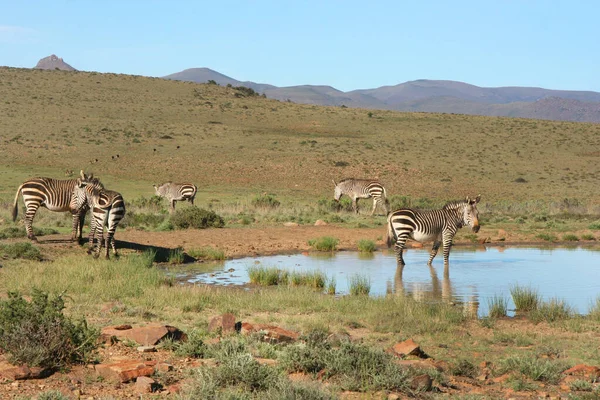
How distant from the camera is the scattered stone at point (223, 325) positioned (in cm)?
1034

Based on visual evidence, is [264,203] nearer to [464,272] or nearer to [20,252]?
[464,272]

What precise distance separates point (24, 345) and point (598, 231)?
22.5 metres

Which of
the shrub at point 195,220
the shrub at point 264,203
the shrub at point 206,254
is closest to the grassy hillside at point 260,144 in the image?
the shrub at point 264,203

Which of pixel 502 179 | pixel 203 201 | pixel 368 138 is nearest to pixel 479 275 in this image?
pixel 203 201

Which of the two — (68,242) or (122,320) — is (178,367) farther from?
(68,242)

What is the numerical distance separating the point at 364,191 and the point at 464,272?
15880mm

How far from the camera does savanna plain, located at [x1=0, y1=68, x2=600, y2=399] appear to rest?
333 inches

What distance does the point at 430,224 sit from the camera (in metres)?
19.1

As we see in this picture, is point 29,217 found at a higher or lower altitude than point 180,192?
lower

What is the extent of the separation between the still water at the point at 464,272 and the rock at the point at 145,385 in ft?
22.9

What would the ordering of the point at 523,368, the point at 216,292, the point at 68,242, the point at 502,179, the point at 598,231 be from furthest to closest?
the point at 502,179
the point at 598,231
the point at 68,242
the point at 216,292
the point at 523,368

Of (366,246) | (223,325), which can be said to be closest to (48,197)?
(366,246)

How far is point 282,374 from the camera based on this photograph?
8266 mm

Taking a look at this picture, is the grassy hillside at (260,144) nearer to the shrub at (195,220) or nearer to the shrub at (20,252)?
the shrub at (195,220)
